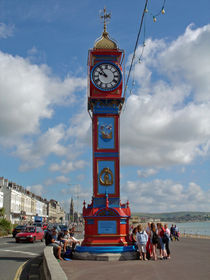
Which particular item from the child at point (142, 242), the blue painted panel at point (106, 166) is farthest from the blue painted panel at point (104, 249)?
the blue painted panel at point (106, 166)

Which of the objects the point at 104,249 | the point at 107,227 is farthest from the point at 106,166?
the point at 104,249

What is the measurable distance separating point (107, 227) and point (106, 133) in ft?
15.2

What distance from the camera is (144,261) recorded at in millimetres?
15336

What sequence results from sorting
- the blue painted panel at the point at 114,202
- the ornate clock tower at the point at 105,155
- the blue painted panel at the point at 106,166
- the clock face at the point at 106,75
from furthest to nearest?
the clock face at the point at 106,75 < the blue painted panel at the point at 106,166 < the blue painted panel at the point at 114,202 < the ornate clock tower at the point at 105,155

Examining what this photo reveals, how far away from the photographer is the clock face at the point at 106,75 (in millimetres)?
19256

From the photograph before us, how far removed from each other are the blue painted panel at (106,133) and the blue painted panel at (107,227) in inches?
147

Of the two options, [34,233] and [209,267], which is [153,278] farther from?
[34,233]

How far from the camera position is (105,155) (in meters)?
18.2

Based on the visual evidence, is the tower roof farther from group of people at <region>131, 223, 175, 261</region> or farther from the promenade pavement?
the promenade pavement

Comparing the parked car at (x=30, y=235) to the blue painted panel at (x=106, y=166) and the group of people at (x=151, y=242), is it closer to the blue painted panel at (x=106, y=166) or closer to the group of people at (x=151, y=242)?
the blue painted panel at (x=106, y=166)

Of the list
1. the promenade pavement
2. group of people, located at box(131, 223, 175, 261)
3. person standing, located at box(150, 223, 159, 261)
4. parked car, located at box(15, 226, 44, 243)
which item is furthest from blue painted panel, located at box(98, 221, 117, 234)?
parked car, located at box(15, 226, 44, 243)

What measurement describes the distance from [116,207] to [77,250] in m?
2.77

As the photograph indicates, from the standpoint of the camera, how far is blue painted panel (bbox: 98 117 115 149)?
18438 millimetres

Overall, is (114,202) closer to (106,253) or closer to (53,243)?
(106,253)
